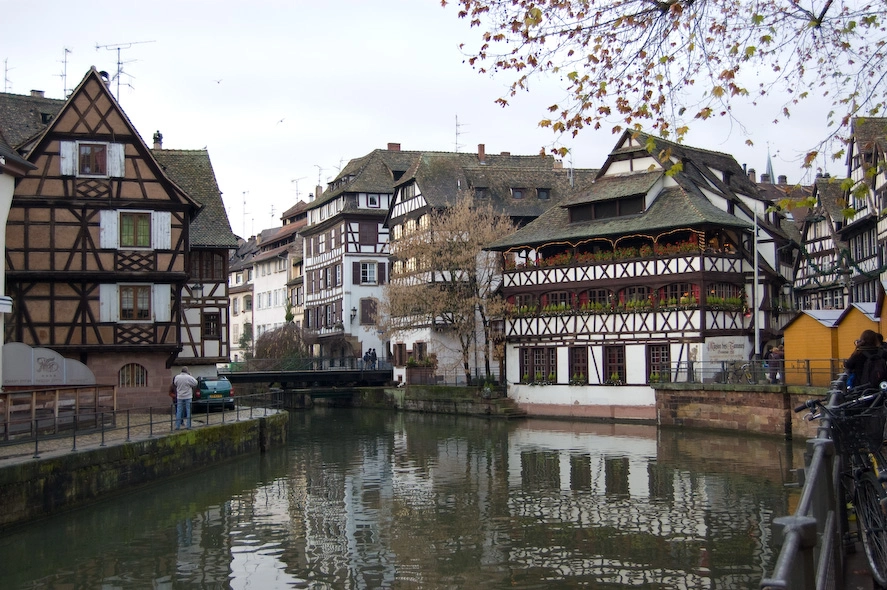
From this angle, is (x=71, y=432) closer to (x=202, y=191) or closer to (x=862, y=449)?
(x=862, y=449)

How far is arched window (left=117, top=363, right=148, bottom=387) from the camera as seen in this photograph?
125 ft

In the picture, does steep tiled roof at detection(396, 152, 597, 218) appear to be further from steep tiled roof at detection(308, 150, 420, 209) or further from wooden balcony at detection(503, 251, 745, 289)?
wooden balcony at detection(503, 251, 745, 289)

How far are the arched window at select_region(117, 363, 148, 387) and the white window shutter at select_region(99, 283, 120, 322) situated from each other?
1926 millimetres

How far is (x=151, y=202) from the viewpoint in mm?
38562

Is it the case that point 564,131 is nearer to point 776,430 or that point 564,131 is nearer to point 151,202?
point 776,430

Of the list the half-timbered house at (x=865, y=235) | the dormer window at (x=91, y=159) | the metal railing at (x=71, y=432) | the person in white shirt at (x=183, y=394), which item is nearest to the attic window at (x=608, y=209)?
the half-timbered house at (x=865, y=235)

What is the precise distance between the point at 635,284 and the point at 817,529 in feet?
130

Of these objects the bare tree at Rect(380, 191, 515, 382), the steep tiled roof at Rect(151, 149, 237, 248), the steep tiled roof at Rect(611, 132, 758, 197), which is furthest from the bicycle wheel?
the bare tree at Rect(380, 191, 515, 382)

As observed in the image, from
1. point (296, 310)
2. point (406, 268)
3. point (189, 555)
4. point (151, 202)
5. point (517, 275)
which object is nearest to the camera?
point (189, 555)

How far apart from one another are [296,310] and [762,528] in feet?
239

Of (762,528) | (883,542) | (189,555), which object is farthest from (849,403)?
(189,555)

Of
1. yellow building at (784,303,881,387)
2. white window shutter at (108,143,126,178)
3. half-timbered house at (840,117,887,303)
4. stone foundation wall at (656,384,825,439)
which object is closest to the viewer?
yellow building at (784,303,881,387)

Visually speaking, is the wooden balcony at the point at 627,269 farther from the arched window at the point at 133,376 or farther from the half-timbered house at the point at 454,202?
the arched window at the point at 133,376

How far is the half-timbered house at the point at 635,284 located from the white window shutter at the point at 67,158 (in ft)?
71.1
